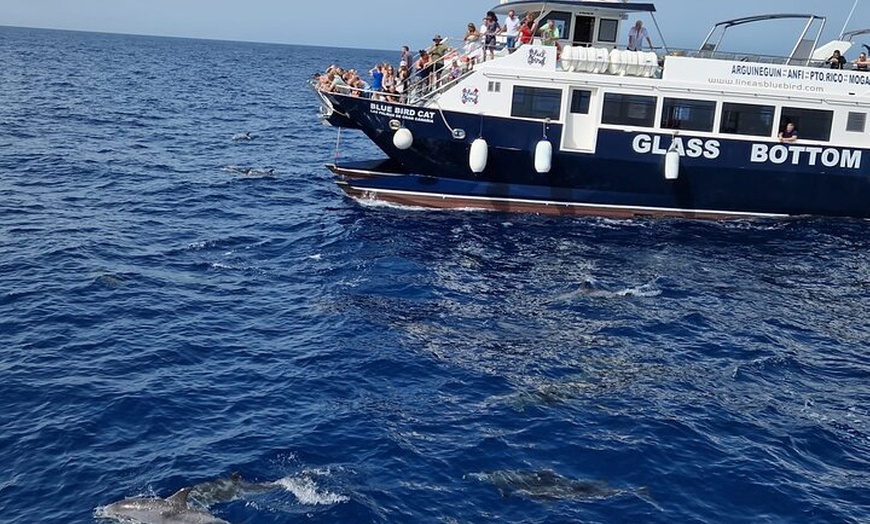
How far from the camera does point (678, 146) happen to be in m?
29.5

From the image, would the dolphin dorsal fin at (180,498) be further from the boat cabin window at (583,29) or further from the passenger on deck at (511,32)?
the boat cabin window at (583,29)

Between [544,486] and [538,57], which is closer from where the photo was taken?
[544,486]

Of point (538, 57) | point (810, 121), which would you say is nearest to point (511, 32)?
point (538, 57)

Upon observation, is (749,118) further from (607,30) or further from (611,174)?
(607,30)

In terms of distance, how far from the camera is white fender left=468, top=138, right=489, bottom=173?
28953mm

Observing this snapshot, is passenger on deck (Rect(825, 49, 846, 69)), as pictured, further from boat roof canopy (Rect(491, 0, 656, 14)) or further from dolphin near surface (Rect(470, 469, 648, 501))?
dolphin near surface (Rect(470, 469, 648, 501))

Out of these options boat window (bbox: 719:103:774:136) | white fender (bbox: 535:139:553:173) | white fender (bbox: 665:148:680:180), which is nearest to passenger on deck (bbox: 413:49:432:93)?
white fender (bbox: 535:139:553:173)

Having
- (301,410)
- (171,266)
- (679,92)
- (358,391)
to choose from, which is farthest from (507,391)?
(679,92)

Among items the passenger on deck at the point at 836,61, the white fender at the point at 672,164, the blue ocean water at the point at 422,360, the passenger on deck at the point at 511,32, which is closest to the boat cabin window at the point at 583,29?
the passenger on deck at the point at 511,32

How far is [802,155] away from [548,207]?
9.13 metres

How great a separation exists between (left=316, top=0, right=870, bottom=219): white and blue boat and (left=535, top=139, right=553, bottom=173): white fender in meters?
0.05

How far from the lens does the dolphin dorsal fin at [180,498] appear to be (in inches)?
504

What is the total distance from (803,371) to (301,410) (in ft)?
36.6

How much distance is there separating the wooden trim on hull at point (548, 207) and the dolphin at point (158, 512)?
63.7ft
